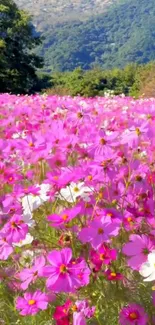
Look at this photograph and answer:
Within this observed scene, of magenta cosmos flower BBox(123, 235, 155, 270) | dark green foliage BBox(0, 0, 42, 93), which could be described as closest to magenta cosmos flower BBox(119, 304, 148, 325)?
magenta cosmos flower BBox(123, 235, 155, 270)

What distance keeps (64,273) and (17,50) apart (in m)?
31.0

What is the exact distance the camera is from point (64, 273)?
1.18 m

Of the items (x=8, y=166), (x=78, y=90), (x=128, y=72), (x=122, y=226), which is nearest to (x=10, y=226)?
(x=122, y=226)

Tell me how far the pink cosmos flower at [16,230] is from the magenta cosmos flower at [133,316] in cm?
32

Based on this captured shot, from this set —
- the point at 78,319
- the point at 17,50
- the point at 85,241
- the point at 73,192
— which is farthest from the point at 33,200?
the point at 17,50

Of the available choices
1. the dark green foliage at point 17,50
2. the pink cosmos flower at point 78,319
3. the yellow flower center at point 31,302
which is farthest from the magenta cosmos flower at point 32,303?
the dark green foliage at point 17,50

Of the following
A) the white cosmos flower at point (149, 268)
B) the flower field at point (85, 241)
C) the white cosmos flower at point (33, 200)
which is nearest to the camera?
the white cosmos flower at point (149, 268)

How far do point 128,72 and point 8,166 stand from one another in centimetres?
4208

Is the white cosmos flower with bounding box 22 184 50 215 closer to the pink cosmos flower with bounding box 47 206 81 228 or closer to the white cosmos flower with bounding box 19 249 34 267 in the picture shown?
the pink cosmos flower with bounding box 47 206 81 228

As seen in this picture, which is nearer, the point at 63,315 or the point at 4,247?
the point at 63,315

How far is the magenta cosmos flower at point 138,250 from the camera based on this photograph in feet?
4.23

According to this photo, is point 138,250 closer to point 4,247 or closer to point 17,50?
point 4,247

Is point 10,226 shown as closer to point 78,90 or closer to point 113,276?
point 113,276

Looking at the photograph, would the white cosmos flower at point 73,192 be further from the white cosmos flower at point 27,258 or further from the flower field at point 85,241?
the white cosmos flower at point 27,258
